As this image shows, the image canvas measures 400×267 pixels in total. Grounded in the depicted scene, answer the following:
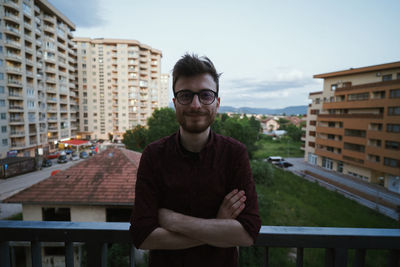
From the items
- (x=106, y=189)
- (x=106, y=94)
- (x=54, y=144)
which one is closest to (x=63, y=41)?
(x=106, y=94)

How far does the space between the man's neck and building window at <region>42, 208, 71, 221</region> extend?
6.60 meters

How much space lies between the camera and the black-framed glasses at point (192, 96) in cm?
126

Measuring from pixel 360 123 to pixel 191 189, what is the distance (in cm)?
2482

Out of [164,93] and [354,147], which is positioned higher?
[164,93]

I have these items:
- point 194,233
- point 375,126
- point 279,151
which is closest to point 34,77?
point 194,233

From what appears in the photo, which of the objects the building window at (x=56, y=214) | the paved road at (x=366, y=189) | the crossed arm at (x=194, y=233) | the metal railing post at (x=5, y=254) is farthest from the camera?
the paved road at (x=366, y=189)

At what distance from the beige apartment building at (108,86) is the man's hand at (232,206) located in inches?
1609

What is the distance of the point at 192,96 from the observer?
1266mm

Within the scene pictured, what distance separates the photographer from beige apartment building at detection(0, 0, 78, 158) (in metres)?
19.6

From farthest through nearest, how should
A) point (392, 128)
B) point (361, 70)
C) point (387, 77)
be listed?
1. point (361, 70)
2. point (387, 77)
3. point (392, 128)

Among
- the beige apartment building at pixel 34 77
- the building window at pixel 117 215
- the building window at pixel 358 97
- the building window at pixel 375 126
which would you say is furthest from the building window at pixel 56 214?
the building window at pixel 358 97

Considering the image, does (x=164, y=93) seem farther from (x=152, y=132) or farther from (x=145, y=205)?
(x=145, y=205)

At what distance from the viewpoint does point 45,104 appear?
2716 centimetres

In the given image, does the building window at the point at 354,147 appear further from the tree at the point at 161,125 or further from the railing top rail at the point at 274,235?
the railing top rail at the point at 274,235
